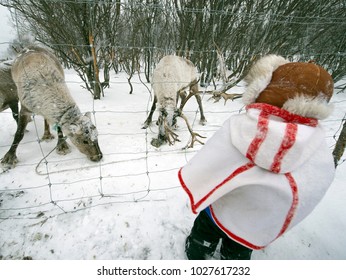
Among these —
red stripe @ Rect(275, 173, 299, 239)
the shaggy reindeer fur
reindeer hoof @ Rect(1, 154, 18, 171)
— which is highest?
red stripe @ Rect(275, 173, 299, 239)

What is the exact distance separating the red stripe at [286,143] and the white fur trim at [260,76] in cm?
29

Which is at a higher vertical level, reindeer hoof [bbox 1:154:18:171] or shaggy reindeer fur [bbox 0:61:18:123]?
shaggy reindeer fur [bbox 0:61:18:123]

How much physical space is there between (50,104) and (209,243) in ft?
9.76

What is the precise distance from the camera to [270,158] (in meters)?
1.07

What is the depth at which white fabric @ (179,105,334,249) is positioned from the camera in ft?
3.54

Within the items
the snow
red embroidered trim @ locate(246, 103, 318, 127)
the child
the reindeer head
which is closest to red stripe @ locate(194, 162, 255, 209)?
the child

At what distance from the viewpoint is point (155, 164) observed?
131 inches

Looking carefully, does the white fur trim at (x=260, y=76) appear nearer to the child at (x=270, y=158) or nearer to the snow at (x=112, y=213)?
the child at (x=270, y=158)

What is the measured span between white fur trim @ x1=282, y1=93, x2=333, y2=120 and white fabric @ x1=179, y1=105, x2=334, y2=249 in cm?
8

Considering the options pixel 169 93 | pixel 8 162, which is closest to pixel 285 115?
pixel 169 93

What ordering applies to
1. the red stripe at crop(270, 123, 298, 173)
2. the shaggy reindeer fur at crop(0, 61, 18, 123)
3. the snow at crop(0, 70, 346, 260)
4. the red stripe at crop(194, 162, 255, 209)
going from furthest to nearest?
the shaggy reindeer fur at crop(0, 61, 18, 123) < the snow at crop(0, 70, 346, 260) < the red stripe at crop(194, 162, 255, 209) < the red stripe at crop(270, 123, 298, 173)

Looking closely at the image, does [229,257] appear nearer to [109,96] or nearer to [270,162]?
[270,162]

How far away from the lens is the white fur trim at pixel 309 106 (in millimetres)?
1065

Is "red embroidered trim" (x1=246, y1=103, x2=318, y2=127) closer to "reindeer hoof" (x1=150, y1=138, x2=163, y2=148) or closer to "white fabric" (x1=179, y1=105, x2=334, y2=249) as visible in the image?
"white fabric" (x1=179, y1=105, x2=334, y2=249)
